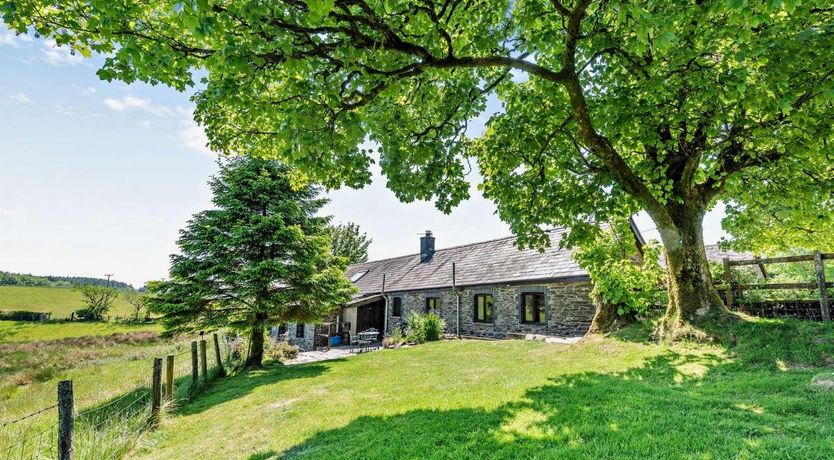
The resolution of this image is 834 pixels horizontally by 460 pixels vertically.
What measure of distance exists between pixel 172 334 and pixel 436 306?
492 inches

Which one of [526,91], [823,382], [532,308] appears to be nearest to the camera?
[823,382]

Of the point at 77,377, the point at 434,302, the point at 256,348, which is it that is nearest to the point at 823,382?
the point at 256,348

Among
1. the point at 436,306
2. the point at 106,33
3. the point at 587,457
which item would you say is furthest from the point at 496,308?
the point at 106,33

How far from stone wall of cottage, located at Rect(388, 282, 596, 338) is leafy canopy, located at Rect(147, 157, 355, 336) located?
6.61m

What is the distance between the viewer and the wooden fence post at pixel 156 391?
7.13 metres

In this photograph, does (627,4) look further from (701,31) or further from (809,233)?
(809,233)

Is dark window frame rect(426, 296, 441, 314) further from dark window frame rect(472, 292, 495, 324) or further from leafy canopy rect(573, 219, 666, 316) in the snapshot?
leafy canopy rect(573, 219, 666, 316)

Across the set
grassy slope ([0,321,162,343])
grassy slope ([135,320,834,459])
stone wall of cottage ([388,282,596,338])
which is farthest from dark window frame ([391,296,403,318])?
grassy slope ([0,321,162,343])

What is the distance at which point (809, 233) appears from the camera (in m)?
12.8

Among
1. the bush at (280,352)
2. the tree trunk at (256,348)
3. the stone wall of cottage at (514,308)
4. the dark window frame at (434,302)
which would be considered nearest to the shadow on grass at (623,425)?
the stone wall of cottage at (514,308)

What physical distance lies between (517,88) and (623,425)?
28.7 feet

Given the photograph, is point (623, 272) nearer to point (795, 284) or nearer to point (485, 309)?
point (795, 284)

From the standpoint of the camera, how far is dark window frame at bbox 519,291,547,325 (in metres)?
16.2

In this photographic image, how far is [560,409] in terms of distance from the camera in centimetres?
→ 516
